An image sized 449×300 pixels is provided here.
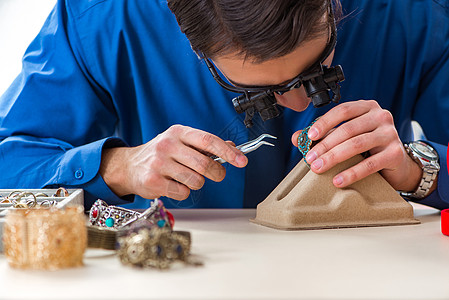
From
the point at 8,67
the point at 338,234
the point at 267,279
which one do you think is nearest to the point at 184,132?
the point at 338,234

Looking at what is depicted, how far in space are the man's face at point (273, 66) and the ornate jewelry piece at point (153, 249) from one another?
0.50m

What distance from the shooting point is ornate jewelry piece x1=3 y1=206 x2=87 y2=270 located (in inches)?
29.2

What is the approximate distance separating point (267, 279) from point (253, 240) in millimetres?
265

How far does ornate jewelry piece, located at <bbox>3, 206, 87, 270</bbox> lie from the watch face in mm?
937

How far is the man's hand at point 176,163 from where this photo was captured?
3.87 feet

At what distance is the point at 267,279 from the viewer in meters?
0.72

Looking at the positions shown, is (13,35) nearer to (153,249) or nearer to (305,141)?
(305,141)

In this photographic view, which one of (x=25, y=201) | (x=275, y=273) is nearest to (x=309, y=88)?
(x=275, y=273)

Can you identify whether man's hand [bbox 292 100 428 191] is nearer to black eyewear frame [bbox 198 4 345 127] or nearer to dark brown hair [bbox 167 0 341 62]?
black eyewear frame [bbox 198 4 345 127]

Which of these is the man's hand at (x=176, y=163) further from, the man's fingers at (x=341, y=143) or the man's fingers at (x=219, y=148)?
the man's fingers at (x=341, y=143)

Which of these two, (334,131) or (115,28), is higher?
(115,28)

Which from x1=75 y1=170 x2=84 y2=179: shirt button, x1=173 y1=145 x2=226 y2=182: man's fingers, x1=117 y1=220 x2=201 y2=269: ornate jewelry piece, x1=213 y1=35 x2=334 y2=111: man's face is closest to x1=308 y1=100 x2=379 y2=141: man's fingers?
x1=213 y1=35 x2=334 y2=111: man's face

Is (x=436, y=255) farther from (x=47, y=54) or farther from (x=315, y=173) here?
(x=47, y=54)

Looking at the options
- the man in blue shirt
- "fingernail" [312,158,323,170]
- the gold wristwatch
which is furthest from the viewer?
the man in blue shirt
